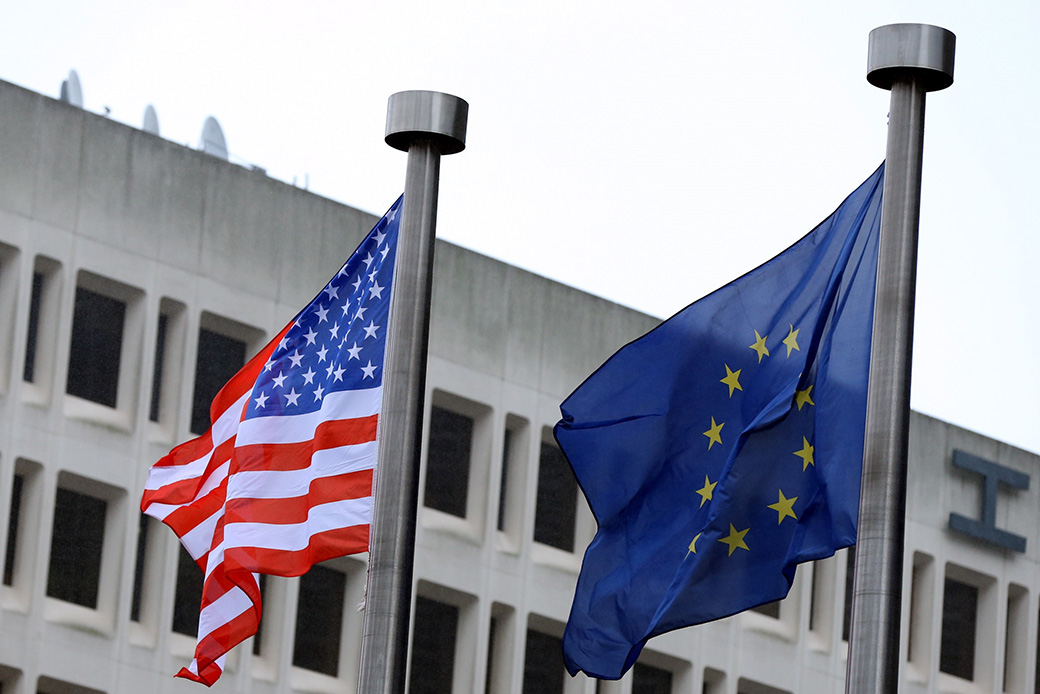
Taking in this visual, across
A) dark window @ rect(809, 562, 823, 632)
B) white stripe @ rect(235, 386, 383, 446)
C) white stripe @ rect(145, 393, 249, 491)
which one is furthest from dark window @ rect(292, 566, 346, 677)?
white stripe @ rect(235, 386, 383, 446)

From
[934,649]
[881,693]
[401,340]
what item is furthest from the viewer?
[934,649]

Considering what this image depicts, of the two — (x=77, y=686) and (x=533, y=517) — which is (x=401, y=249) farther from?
(x=533, y=517)

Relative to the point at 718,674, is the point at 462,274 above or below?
above

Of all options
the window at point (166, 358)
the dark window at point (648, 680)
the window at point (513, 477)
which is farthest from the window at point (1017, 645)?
the window at point (166, 358)

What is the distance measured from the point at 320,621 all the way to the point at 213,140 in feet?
27.6

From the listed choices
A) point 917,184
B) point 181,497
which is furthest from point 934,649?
point 917,184

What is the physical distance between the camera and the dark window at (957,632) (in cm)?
4203

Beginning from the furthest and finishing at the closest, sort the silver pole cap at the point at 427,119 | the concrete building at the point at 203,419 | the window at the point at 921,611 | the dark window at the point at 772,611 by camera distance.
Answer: the window at the point at 921,611 → the dark window at the point at 772,611 → the concrete building at the point at 203,419 → the silver pole cap at the point at 427,119

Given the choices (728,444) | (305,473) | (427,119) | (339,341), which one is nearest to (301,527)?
(305,473)

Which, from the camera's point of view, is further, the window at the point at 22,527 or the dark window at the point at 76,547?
the dark window at the point at 76,547

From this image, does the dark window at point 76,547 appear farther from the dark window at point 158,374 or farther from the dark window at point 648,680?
the dark window at point 648,680

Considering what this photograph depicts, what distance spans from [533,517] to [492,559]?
114 cm

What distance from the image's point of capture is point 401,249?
15.5 metres

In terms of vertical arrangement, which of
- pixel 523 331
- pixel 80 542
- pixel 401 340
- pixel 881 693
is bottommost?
pixel 881 693
